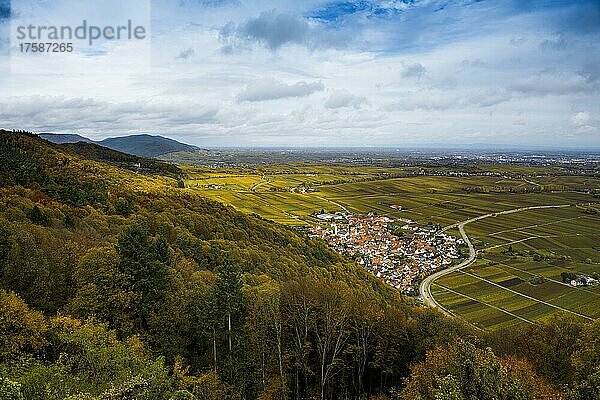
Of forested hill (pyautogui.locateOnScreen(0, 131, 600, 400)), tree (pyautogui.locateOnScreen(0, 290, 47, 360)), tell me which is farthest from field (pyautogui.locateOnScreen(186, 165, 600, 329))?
tree (pyautogui.locateOnScreen(0, 290, 47, 360))

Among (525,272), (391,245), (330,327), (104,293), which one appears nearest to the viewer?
(104,293)

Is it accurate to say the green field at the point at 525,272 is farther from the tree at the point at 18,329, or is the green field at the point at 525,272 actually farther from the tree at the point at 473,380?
the tree at the point at 18,329

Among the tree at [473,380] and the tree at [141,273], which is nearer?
the tree at [473,380]

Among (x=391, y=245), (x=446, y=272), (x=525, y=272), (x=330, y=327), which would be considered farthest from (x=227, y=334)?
(x=391, y=245)

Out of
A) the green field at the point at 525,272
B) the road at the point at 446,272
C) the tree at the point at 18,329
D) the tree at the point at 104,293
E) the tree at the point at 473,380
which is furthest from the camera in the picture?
the road at the point at 446,272

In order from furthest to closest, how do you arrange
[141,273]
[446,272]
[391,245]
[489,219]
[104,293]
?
[489,219]
[391,245]
[446,272]
[141,273]
[104,293]

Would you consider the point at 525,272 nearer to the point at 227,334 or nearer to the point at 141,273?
the point at 227,334

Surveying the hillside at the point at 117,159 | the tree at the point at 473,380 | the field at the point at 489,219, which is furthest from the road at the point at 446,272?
A: the hillside at the point at 117,159

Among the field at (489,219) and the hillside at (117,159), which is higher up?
the hillside at (117,159)
